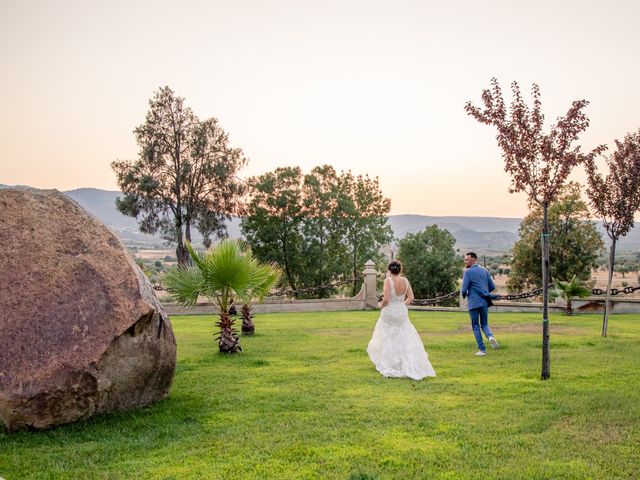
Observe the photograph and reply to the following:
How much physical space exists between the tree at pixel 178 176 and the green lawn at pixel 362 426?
3663 centimetres

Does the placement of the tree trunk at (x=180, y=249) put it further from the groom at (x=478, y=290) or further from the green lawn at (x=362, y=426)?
the green lawn at (x=362, y=426)

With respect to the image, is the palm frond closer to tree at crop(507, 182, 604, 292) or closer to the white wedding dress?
the white wedding dress

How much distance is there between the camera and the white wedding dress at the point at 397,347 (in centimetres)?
1034

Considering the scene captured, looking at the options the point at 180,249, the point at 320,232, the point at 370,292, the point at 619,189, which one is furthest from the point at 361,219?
the point at 619,189

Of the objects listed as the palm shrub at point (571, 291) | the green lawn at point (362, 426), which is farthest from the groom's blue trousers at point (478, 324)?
the palm shrub at point (571, 291)

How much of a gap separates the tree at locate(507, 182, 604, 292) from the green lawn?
3445 centimetres

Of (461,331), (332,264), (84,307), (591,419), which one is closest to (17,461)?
(84,307)

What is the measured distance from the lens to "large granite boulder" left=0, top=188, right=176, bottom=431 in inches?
274

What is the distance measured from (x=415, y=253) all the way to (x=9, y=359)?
49546 millimetres

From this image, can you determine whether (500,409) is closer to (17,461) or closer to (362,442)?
(362,442)

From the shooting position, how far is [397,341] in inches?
424

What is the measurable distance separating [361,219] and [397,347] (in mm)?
42970

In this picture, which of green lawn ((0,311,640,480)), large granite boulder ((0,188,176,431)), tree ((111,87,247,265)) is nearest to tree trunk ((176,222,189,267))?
tree ((111,87,247,265))

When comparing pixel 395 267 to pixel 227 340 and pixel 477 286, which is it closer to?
pixel 477 286
